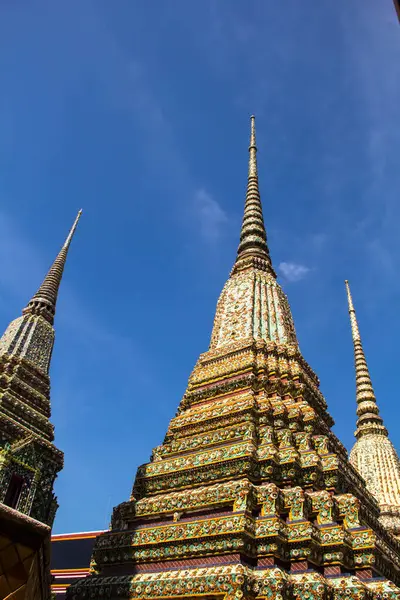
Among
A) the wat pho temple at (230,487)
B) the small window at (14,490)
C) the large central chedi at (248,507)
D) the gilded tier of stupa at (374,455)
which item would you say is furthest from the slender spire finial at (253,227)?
the small window at (14,490)

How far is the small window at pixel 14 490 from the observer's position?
8906 millimetres

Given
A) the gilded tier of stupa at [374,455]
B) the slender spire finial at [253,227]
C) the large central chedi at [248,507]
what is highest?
the slender spire finial at [253,227]

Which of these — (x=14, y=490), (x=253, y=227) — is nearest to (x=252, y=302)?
(x=253, y=227)

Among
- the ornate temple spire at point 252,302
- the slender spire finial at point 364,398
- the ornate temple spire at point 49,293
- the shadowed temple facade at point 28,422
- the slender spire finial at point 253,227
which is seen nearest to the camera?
the shadowed temple facade at point 28,422

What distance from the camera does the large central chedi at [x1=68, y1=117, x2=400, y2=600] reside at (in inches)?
236

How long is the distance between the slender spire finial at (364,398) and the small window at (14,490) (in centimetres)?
1395

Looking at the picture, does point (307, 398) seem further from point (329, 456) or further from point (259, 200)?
point (259, 200)

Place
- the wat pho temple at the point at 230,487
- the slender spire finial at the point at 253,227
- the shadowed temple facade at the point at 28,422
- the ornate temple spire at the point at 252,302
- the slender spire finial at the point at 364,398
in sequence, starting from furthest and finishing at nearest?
the slender spire finial at the point at 364,398
the slender spire finial at the point at 253,227
the ornate temple spire at the point at 252,302
the shadowed temple facade at the point at 28,422
the wat pho temple at the point at 230,487

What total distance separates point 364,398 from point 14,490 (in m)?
15.8

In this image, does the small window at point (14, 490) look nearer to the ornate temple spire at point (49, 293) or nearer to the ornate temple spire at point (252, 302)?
the ornate temple spire at point (252, 302)

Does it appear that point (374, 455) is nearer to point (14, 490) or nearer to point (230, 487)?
point (230, 487)

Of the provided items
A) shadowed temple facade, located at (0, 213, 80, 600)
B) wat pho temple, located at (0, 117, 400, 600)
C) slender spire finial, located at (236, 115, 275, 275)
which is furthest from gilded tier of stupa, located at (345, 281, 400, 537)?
shadowed temple facade, located at (0, 213, 80, 600)

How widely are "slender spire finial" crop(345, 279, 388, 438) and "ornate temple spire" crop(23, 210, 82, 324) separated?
42.1 ft

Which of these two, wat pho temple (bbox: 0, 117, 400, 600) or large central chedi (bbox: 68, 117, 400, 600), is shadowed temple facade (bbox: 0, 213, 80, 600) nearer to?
wat pho temple (bbox: 0, 117, 400, 600)
